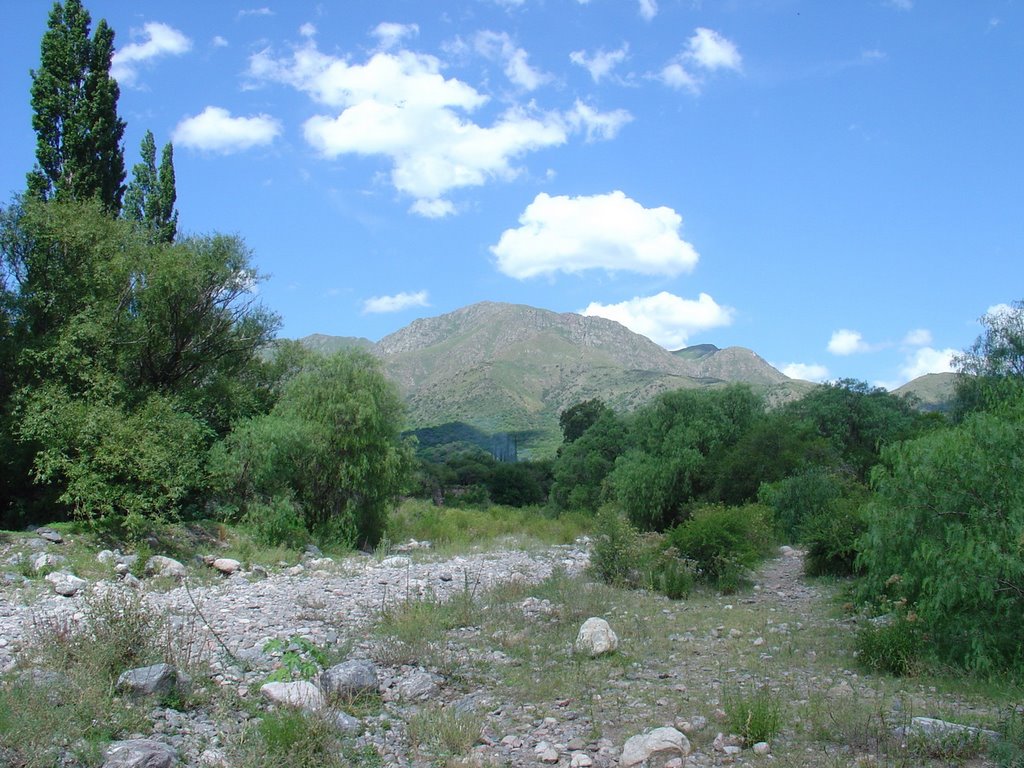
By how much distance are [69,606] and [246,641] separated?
3594 mm

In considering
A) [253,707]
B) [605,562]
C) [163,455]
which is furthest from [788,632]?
[163,455]

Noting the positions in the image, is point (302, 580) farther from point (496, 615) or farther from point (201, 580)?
point (496, 615)

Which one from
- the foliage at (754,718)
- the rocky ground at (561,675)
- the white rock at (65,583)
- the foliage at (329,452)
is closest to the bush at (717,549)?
the rocky ground at (561,675)

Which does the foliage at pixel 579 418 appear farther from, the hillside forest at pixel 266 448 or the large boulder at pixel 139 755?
the large boulder at pixel 139 755

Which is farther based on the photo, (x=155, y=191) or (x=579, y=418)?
(x=579, y=418)

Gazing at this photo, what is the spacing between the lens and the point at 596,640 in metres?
11.0

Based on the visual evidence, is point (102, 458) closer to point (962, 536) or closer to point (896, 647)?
point (896, 647)

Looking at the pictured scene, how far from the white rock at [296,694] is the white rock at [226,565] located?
33.2 feet

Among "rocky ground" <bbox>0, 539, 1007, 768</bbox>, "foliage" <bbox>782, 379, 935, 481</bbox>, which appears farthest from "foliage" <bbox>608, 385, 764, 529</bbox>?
"rocky ground" <bbox>0, 539, 1007, 768</bbox>

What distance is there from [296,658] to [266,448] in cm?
1418

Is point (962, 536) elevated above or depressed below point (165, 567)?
above

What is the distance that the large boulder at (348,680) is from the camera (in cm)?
847

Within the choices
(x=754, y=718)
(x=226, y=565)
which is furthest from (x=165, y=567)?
(x=754, y=718)

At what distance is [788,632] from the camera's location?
12109mm
